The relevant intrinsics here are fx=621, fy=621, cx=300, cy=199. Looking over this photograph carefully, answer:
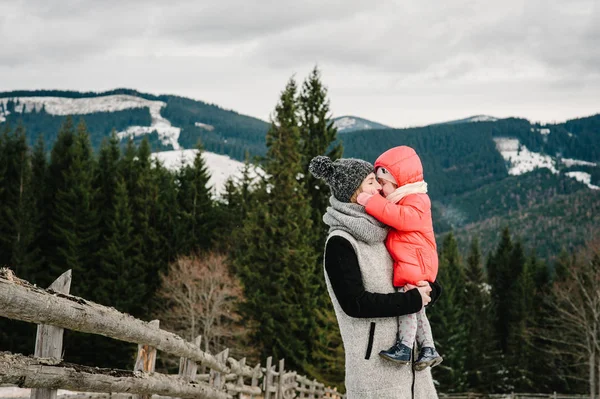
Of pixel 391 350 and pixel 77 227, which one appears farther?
pixel 77 227

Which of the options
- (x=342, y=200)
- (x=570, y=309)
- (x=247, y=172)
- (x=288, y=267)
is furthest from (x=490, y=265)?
(x=342, y=200)

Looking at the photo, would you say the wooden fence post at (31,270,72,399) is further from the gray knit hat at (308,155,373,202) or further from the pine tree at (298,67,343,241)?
the pine tree at (298,67,343,241)

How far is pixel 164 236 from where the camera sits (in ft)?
131

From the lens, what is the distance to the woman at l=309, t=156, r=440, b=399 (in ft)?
10.5

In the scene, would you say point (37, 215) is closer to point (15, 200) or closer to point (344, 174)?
point (15, 200)

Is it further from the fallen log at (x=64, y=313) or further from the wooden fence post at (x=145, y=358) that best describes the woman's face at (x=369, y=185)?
the wooden fence post at (x=145, y=358)

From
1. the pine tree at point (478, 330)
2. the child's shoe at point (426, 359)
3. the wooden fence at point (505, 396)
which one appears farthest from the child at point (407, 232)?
the pine tree at point (478, 330)

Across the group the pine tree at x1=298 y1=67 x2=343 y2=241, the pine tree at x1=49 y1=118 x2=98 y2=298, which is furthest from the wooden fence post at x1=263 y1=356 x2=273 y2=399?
the pine tree at x1=49 y1=118 x2=98 y2=298

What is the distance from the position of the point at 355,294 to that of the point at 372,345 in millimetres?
324

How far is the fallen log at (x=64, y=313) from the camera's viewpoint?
277cm

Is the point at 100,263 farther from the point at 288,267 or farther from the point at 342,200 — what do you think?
the point at 342,200

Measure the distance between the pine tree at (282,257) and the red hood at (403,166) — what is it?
2355 centimetres

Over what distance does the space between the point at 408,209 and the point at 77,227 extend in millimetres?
35719

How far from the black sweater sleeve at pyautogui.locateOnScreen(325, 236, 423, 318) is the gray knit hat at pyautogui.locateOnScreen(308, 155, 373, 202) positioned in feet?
1.01
